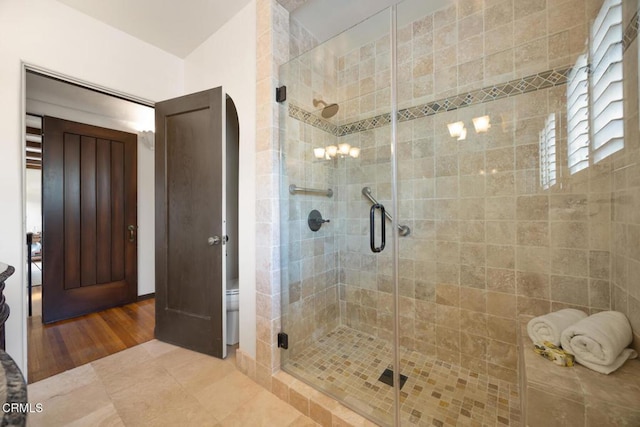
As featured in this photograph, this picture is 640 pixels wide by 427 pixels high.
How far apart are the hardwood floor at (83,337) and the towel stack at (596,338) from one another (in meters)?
2.84

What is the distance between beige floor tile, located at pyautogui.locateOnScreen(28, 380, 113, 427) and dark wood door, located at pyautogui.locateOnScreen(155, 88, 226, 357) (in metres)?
0.58

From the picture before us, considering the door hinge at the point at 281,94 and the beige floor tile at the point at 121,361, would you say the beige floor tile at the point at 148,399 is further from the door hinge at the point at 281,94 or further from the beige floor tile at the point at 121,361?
the door hinge at the point at 281,94

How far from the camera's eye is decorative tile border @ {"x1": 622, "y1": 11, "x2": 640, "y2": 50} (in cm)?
100

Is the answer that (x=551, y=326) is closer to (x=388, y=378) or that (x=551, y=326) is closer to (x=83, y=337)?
(x=388, y=378)

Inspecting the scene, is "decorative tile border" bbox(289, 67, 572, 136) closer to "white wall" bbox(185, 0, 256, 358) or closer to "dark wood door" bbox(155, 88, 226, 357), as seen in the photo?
"white wall" bbox(185, 0, 256, 358)

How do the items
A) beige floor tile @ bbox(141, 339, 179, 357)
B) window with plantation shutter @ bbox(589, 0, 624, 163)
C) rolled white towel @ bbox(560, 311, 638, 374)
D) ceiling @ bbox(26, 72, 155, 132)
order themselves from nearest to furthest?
rolled white towel @ bbox(560, 311, 638, 374)
window with plantation shutter @ bbox(589, 0, 624, 163)
beige floor tile @ bbox(141, 339, 179, 357)
ceiling @ bbox(26, 72, 155, 132)

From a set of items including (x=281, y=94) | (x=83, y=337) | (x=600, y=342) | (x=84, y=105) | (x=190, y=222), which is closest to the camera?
(x=600, y=342)

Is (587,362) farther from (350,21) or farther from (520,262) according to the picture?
(350,21)

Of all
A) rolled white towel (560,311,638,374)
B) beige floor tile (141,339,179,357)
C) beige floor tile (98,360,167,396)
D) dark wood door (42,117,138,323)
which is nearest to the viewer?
rolled white towel (560,311,638,374)

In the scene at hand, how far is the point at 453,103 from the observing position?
1727 mm

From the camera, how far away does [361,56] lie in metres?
1.78

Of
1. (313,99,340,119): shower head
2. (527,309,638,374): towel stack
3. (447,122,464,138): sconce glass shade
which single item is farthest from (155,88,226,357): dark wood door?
(527,309,638,374): towel stack

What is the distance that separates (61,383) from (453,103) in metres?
3.23

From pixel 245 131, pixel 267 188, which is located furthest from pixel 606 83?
pixel 245 131
